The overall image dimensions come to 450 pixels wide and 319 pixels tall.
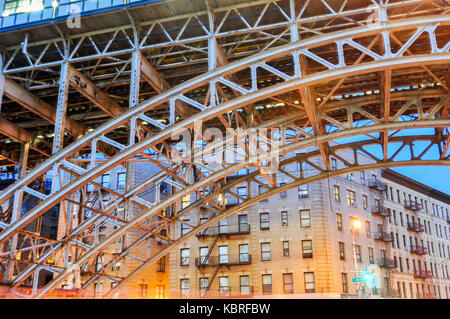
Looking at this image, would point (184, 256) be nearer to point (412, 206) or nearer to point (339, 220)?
point (339, 220)

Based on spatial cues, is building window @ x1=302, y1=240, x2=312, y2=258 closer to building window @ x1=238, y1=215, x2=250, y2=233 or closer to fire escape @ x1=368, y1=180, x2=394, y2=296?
building window @ x1=238, y1=215, x2=250, y2=233

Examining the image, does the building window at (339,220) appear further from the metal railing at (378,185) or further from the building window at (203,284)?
the building window at (203,284)

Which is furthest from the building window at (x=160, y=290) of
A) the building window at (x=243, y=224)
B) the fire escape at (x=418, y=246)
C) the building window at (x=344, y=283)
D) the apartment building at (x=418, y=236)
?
the fire escape at (x=418, y=246)

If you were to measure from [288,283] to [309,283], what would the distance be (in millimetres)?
1676

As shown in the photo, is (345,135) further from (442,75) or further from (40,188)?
(40,188)

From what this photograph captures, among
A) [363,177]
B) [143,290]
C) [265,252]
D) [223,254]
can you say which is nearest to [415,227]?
[363,177]

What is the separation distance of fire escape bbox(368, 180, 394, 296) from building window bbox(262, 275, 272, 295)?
11.5m

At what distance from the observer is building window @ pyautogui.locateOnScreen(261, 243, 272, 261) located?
38531mm

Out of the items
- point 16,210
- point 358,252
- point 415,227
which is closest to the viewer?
point 16,210

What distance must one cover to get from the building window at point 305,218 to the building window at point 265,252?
338cm

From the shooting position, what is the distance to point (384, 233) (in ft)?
143

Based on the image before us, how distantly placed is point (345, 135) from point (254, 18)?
221 inches
